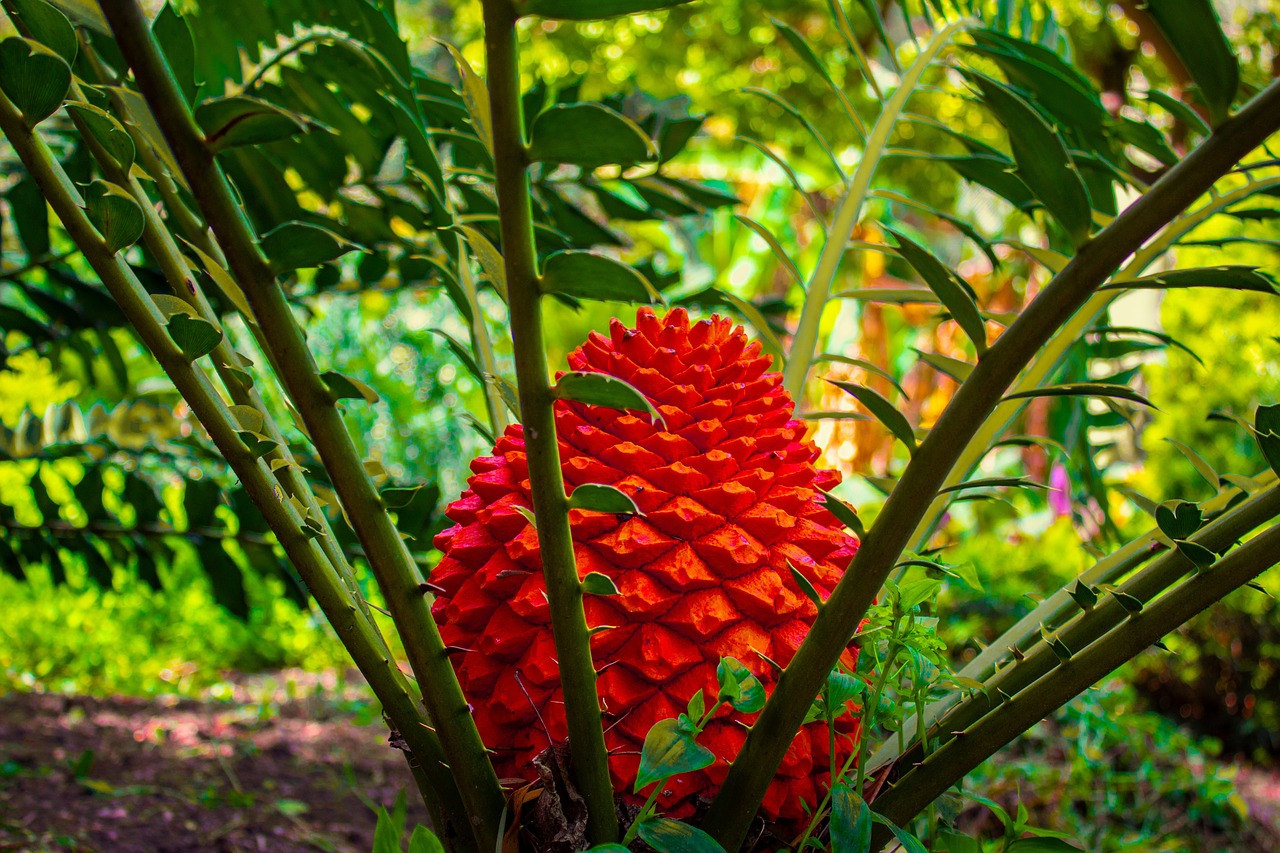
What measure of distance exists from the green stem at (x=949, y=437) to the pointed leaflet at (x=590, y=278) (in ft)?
0.48

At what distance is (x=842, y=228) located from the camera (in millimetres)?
827

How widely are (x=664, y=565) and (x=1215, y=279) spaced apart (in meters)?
0.31

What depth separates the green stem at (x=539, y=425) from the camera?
0.36 m

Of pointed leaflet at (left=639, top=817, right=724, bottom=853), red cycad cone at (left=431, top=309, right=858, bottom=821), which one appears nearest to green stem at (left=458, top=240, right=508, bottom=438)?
red cycad cone at (left=431, top=309, right=858, bottom=821)

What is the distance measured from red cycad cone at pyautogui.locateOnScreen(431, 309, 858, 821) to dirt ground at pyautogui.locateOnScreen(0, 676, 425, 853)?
1.86ft

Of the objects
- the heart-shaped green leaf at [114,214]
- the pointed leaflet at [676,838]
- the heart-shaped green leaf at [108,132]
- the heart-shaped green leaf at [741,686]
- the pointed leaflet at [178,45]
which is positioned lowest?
the pointed leaflet at [676,838]

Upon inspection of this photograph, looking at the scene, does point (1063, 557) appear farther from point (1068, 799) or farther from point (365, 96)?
point (365, 96)

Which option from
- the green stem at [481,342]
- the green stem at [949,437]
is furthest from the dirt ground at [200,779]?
the green stem at [949,437]

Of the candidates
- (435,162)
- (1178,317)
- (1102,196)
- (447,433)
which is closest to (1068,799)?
(1102,196)

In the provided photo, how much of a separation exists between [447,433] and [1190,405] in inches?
103

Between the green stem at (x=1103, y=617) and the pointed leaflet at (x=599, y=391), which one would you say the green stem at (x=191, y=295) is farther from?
the green stem at (x=1103, y=617)

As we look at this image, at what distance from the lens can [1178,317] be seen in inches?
132

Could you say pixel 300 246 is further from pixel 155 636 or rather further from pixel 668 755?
pixel 155 636

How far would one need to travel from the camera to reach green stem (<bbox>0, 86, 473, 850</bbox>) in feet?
1.48
